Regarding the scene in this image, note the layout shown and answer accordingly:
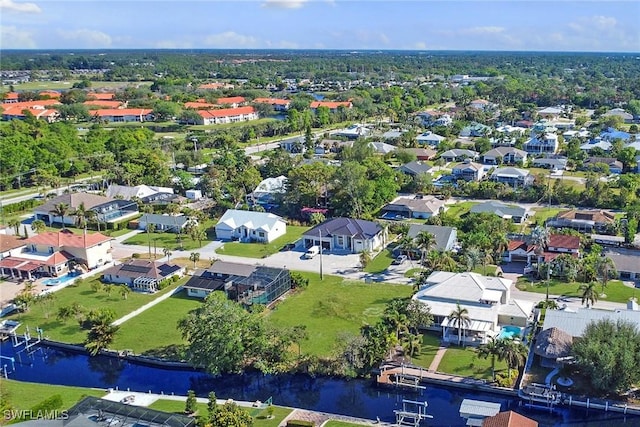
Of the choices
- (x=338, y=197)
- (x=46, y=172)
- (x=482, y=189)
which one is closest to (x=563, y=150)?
(x=482, y=189)

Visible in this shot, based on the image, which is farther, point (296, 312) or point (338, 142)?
point (338, 142)

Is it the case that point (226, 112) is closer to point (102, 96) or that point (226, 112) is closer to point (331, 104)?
point (331, 104)

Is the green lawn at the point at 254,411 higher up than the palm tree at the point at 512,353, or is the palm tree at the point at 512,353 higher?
the palm tree at the point at 512,353

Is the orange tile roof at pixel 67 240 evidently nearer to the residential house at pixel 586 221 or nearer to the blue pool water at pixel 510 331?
the blue pool water at pixel 510 331

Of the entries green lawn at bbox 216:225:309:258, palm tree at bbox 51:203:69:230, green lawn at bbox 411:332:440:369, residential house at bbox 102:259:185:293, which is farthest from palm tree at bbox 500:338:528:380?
palm tree at bbox 51:203:69:230

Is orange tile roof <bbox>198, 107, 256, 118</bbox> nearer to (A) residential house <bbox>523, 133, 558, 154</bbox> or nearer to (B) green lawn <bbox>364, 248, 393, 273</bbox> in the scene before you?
(A) residential house <bbox>523, 133, 558, 154</bbox>

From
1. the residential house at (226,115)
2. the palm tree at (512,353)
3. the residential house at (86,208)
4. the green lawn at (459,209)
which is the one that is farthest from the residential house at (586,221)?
the residential house at (226,115)

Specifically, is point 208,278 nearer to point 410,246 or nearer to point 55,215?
point 410,246
